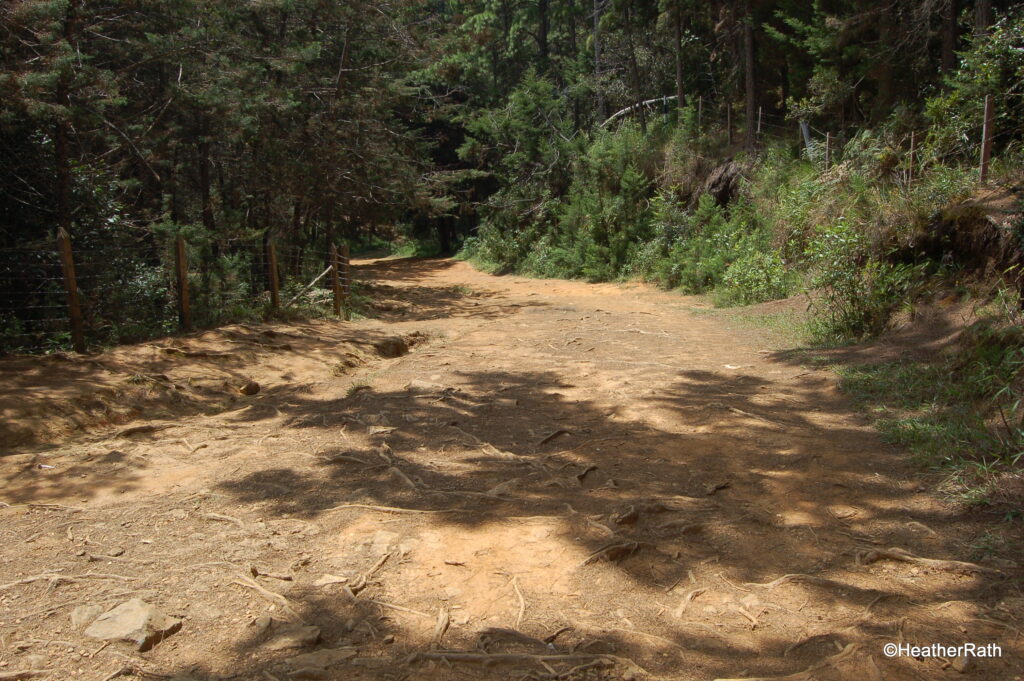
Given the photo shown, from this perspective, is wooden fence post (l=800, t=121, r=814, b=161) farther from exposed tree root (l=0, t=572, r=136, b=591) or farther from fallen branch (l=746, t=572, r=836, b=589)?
exposed tree root (l=0, t=572, r=136, b=591)

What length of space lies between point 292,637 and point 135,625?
26.4 inches

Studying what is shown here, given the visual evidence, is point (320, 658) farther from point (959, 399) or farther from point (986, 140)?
point (986, 140)

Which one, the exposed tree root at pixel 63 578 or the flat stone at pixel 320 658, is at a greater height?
the exposed tree root at pixel 63 578

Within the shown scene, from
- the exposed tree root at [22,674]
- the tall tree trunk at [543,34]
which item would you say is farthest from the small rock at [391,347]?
the tall tree trunk at [543,34]

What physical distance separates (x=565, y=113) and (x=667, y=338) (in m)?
20.6

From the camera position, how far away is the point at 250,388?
7914 millimetres

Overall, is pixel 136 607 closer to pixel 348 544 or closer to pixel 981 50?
pixel 348 544

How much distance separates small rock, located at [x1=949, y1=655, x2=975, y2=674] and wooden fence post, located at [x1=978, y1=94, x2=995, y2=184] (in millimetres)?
8346

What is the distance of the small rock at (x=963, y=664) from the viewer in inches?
102

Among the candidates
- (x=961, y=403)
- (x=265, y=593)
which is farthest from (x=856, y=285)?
(x=265, y=593)

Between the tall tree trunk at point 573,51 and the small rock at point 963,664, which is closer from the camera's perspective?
the small rock at point 963,664

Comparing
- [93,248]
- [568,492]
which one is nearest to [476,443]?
[568,492]

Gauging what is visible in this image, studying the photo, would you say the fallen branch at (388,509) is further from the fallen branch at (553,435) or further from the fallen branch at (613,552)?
the fallen branch at (553,435)

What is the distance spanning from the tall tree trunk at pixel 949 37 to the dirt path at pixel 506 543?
9.79 meters
